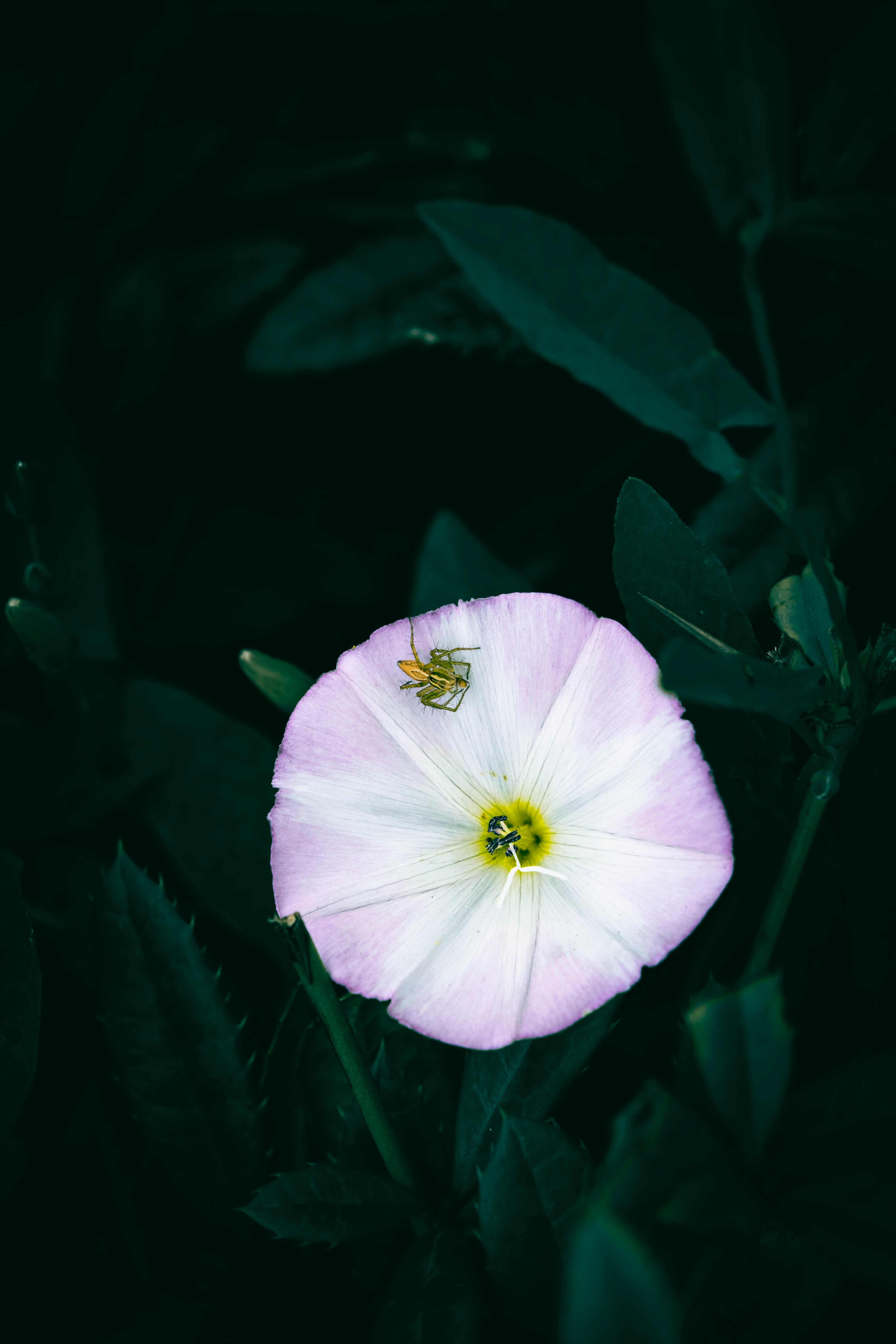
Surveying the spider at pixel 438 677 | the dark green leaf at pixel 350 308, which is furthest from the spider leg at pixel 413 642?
the dark green leaf at pixel 350 308

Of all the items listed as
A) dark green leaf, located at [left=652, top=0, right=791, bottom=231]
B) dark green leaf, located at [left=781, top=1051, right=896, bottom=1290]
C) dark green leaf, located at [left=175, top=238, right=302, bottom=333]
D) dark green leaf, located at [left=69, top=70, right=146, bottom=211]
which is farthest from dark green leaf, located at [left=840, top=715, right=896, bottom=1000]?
dark green leaf, located at [left=69, top=70, right=146, bottom=211]

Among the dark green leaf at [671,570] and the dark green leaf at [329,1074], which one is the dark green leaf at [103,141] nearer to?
the dark green leaf at [671,570]

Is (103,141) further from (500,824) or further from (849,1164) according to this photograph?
(849,1164)

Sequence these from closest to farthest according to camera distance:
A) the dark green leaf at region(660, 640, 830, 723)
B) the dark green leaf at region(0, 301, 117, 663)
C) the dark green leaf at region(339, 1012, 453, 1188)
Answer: the dark green leaf at region(660, 640, 830, 723) → the dark green leaf at region(339, 1012, 453, 1188) → the dark green leaf at region(0, 301, 117, 663)

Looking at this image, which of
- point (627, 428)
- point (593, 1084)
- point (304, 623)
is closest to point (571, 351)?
point (627, 428)

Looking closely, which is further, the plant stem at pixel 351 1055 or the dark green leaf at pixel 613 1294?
the plant stem at pixel 351 1055

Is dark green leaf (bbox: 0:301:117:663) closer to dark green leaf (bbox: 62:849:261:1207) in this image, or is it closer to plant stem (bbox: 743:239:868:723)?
dark green leaf (bbox: 62:849:261:1207)
